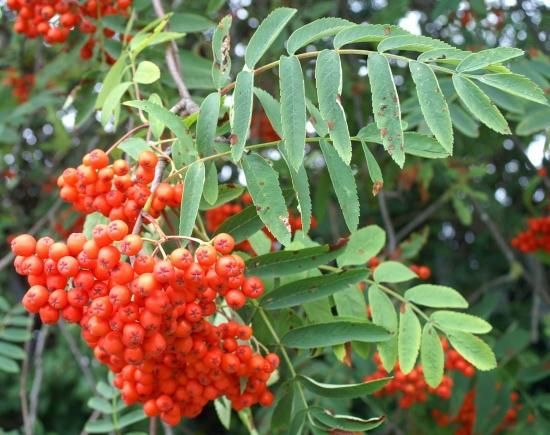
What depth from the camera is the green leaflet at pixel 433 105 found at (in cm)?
150

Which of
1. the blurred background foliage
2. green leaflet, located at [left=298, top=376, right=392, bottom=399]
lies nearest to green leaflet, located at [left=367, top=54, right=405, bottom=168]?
green leaflet, located at [left=298, top=376, right=392, bottom=399]

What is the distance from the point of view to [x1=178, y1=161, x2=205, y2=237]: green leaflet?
1.56 meters

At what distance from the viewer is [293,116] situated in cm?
150

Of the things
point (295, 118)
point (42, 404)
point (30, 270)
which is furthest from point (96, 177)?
point (42, 404)

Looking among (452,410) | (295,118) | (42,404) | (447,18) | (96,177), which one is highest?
(295,118)

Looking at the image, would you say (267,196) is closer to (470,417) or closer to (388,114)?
(388,114)

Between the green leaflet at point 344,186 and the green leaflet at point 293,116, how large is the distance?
148 mm

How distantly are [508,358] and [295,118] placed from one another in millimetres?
2204

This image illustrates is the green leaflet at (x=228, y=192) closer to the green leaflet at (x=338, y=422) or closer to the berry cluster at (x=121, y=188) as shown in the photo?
the berry cluster at (x=121, y=188)

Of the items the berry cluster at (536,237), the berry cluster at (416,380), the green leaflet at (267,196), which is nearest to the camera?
the green leaflet at (267,196)

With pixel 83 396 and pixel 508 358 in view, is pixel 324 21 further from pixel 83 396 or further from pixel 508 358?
pixel 83 396

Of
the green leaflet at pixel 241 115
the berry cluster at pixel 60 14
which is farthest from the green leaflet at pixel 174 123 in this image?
the berry cluster at pixel 60 14

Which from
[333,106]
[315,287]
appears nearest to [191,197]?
[333,106]

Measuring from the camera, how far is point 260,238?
81.7 inches
